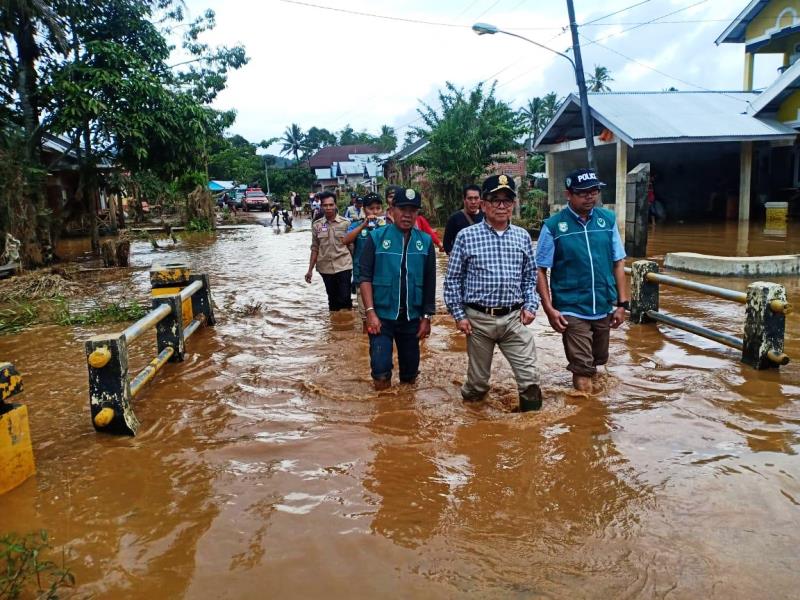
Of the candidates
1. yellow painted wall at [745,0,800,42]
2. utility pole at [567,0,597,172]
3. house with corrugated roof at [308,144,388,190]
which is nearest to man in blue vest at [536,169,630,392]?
utility pole at [567,0,597,172]

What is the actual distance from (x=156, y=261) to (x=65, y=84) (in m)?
5.04

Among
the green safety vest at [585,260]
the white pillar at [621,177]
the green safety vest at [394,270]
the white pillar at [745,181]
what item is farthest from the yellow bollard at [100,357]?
the white pillar at [745,181]

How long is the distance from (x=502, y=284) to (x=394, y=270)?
84 centimetres

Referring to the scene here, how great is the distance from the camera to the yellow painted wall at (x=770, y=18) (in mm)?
18953

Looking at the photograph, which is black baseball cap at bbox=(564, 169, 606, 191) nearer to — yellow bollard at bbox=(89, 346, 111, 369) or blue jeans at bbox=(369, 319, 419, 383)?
blue jeans at bbox=(369, 319, 419, 383)

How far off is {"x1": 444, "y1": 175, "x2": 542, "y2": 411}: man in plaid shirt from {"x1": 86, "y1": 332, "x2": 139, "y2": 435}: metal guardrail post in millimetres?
2250

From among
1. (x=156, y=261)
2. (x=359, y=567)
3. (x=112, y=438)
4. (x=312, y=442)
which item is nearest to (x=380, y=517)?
(x=359, y=567)

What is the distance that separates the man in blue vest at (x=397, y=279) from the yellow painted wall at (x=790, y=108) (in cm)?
1648

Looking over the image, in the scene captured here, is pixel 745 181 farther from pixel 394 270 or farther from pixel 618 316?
pixel 394 270

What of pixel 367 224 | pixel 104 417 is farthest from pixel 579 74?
pixel 104 417

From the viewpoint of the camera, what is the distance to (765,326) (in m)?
5.10

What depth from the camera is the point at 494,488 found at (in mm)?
3404

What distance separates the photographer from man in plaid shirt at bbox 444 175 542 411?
4.32 m

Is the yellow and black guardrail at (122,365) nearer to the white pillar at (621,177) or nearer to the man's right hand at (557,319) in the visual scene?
the man's right hand at (557,319)
